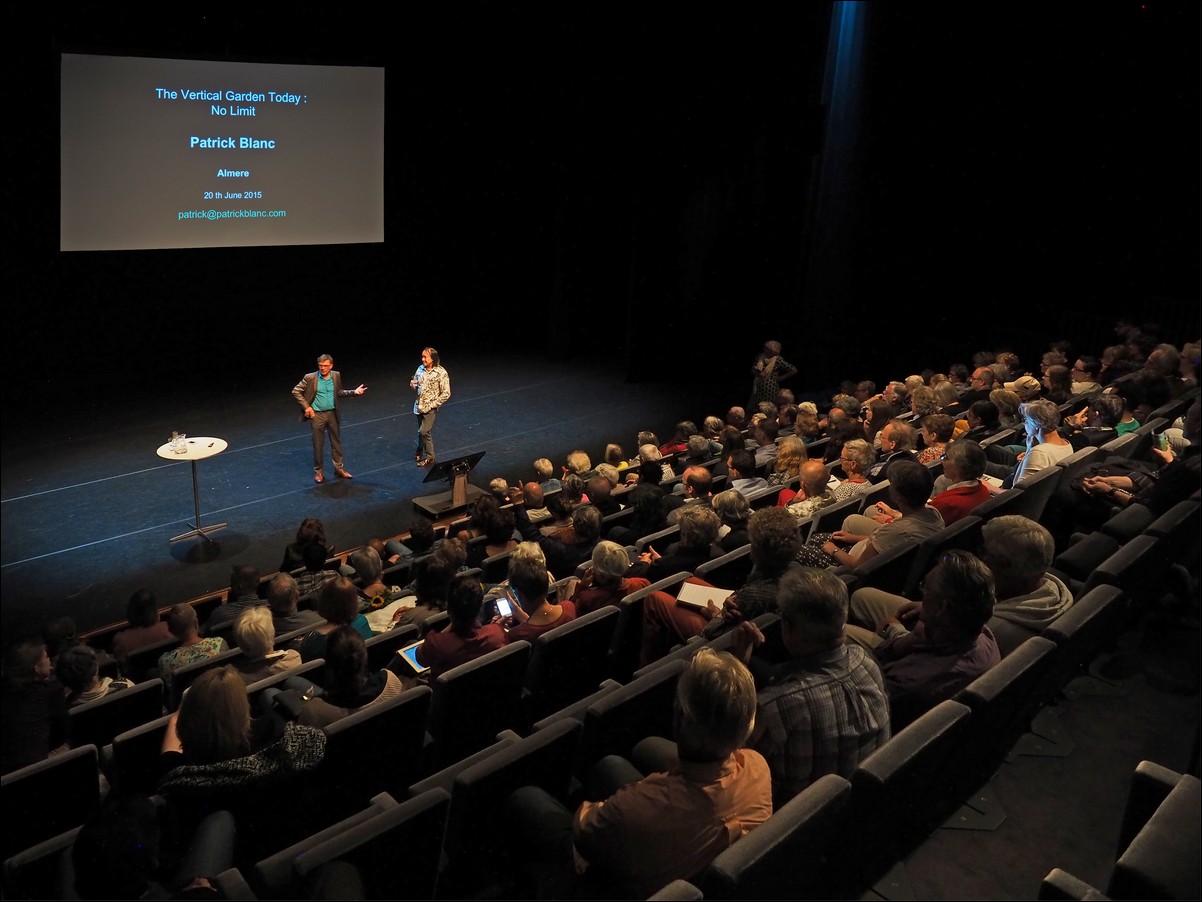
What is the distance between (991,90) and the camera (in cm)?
1223

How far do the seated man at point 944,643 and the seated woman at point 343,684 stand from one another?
5.52 ft

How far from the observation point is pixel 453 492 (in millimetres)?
8062

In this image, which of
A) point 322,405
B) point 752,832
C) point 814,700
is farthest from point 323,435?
point 752,832

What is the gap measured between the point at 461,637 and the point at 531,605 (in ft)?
1.34

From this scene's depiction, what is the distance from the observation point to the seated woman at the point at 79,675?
3914mm

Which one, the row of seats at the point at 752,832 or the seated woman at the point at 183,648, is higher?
the row of seats at the point at 752,832

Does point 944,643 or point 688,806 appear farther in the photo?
point 944,643

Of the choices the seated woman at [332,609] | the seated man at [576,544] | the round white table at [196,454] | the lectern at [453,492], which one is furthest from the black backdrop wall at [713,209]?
the seated woman at [332,609]

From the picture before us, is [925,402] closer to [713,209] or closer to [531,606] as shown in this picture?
Answer: [531,606]

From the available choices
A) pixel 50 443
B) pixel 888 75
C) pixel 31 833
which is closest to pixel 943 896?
pixel 31 833

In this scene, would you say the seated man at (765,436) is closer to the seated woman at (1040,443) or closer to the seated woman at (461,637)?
the seated woman at (1040,443)

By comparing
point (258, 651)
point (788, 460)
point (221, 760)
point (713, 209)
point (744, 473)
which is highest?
point (713, 209)

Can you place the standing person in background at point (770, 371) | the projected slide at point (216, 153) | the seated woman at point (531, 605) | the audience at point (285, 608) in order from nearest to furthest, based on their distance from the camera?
the seated woman at point (531, 605), the audience at point (285, 608), the projected slide at point (216, 153), the standing person in background at point (770, 371)

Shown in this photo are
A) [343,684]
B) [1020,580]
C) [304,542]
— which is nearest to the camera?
[343,684]
